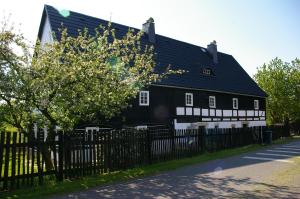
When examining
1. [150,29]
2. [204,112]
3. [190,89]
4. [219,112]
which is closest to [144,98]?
[190,89]

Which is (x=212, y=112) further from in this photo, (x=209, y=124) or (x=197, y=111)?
(x=197, y=111)

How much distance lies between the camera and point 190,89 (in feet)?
88.4

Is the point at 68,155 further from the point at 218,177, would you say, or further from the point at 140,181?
the point at 218,177

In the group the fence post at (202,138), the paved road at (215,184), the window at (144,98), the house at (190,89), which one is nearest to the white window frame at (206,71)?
the house at (190,89)

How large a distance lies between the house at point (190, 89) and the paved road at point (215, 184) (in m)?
8.02

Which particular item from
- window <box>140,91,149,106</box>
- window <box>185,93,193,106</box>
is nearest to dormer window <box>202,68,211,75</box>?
window <box>185,93,193,106</box>

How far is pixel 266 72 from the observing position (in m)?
45.6

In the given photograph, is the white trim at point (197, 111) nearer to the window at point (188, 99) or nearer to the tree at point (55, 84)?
the window at point (188, 99)

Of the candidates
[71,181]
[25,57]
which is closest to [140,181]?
[71,181]

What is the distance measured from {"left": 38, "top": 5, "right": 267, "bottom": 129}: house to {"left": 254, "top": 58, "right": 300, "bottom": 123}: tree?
22.3 ft

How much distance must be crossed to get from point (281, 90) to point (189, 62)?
18.6 m

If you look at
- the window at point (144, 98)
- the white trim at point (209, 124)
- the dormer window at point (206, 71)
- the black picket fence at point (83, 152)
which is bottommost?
the black picket fence at point (83, 152)

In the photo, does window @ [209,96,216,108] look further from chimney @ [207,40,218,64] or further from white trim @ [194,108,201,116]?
chimney @ [207,40,218,64]

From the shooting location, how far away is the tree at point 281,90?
42156mm
